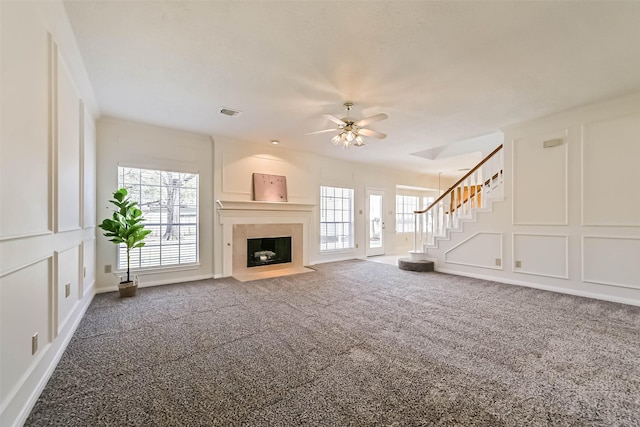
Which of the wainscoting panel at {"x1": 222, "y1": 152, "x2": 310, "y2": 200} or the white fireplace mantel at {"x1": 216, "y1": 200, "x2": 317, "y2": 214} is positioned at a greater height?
the wainscoting panel at {"x1": 222, "y1": 152, "x2": 310, "y2": 200}

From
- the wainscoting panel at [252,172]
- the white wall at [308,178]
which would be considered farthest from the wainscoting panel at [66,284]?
the wainscoting panel at [252,172]

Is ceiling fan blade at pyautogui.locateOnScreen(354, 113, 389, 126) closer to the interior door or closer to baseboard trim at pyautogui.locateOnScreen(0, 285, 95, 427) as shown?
baseboard trim at pyautogui.locateOnScreen(0, 285, 95, 427)

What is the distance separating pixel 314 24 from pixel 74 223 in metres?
2.97

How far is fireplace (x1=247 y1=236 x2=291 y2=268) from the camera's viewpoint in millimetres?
5531

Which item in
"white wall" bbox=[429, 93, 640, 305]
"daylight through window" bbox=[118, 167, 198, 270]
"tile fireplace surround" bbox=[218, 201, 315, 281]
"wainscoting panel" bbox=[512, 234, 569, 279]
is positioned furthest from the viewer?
"tile fireplace surround" bbox=[218, 201, 315, 281]

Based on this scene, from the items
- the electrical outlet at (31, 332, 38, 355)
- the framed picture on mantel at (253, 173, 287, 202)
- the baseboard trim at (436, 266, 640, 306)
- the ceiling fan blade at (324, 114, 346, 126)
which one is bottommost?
the baseboard trim at (436, 266, 640, 306)

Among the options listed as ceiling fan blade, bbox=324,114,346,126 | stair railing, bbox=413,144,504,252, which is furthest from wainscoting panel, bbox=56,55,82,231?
stair railing, bbox=413,144,504,252

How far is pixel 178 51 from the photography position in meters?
2.46

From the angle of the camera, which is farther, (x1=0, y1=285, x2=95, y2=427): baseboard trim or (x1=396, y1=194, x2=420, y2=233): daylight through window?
(x1=396, y1=194, x2=420, y2=233): daylight through window

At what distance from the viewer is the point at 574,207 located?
3.89m

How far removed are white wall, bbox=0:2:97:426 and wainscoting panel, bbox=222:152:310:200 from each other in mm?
2510

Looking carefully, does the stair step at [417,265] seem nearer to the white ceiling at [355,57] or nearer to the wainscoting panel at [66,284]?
→ the white ceiling at [355,57]

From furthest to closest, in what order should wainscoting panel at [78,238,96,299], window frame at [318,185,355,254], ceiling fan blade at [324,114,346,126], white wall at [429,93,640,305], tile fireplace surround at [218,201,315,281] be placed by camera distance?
1. window frame at [318,185,355,254]
2. tile fireplace surround at [218,201,315,281]
3. white wall at [429,93,640,305]
4. ceiling fan blade at [324,114,346,126]
5. wainscoting panel at [78,238,96,299]

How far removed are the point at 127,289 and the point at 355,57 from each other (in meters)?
4.17
